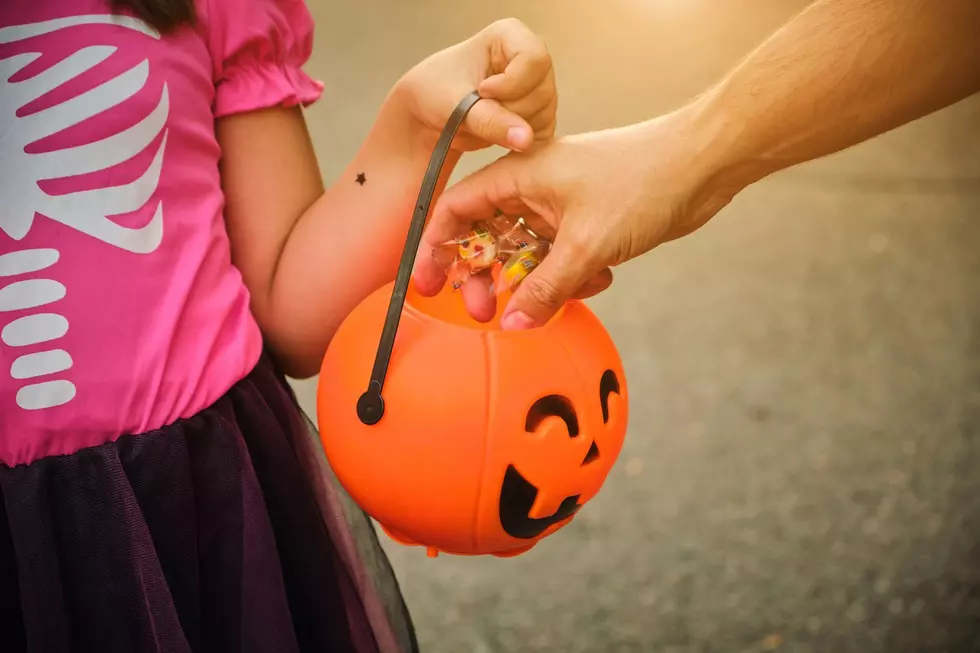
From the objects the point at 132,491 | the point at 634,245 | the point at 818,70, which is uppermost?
the point at 818,70

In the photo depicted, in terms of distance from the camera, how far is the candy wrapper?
627 mm

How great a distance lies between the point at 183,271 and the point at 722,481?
41.4 inches

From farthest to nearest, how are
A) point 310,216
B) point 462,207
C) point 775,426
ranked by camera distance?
point 775,426 → point 310,216 → point 462,207

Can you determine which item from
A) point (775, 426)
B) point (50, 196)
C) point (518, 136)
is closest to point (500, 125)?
point (518, 136)

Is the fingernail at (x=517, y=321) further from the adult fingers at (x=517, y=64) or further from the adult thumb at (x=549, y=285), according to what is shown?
the adult fingers at (x=517, y=64)

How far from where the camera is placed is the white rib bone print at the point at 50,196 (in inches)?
23.0

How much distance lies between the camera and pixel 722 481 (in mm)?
1404

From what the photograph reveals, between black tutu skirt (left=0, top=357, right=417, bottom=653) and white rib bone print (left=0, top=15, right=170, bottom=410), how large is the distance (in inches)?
3.0

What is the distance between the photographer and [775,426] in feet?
4.94

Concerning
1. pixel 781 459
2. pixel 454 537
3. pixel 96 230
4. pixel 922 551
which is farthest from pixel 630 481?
pixel 96 230

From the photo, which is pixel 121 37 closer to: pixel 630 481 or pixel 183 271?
pixel 183 271

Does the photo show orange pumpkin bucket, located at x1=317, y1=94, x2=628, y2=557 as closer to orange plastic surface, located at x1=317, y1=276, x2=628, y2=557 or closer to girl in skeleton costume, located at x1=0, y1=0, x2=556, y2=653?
orange plastic surface, located at x1=317, y1=276, x2=628, y2=557

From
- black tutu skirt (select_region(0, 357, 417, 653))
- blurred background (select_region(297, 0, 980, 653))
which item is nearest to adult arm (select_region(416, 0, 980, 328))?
black tutu skirt (select_region(0, 357, 417, 653))

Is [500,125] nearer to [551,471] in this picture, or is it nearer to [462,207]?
[462,207]
